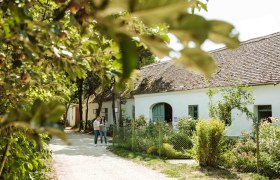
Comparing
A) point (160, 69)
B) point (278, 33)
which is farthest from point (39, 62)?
point (160, 69)

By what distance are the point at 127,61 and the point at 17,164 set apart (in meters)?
3.72

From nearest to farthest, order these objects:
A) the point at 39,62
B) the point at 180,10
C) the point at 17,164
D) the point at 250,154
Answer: the point at 180,10, the point at 39,62, the point at 17,164, the point at 250,154

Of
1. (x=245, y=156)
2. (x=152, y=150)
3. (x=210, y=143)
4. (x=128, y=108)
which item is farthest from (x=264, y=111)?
(x=128, y=108)

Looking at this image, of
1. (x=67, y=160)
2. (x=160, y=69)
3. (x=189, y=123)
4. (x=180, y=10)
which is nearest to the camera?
(x=180, y=10)

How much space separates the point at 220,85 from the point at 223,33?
17.6 m

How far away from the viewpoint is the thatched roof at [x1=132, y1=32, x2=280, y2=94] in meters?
16.7

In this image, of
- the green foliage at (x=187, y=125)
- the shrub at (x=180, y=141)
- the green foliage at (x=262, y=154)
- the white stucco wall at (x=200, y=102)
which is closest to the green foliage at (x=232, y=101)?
the white stucco wall at (x=200, y=102)

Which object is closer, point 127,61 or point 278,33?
point 127,61

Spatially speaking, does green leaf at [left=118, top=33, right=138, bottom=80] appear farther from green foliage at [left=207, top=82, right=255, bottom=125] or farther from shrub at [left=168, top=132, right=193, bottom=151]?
shrub at [left=168, top=132, right=193, bottom=151]

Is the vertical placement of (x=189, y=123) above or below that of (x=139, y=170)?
above

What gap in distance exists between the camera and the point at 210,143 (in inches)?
454

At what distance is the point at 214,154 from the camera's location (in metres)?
11.5

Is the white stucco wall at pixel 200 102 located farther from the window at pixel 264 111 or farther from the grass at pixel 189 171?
the grass at pixel 189 171

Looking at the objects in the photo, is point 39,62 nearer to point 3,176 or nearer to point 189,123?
A: point 3,176
